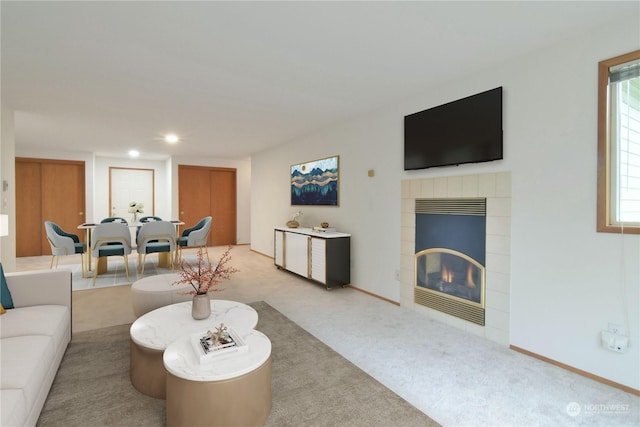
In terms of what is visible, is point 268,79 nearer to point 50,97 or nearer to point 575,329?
point 50,97

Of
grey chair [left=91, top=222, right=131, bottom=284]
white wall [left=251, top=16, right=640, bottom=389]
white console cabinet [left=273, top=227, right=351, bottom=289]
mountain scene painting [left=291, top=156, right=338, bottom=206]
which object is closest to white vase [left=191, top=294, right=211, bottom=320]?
white console cabinet [left=273, top=227, right=351, bottom=289]

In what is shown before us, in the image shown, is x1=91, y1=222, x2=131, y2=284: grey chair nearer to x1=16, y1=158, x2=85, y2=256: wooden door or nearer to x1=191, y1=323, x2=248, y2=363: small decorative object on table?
x1=16, y1=158, x2=85, y2=256: wooden door

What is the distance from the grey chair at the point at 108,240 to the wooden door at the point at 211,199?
11.6ft

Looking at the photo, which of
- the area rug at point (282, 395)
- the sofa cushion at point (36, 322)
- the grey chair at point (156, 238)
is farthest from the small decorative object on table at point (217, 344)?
the grey chair at point (156, 238)

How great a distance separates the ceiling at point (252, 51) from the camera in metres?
2.09

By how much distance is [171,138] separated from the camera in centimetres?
604

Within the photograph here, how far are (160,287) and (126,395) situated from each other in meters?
1.20

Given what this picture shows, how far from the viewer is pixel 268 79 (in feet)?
10.6

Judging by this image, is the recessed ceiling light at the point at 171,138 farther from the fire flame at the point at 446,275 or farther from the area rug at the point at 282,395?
the fire flame at the point at 446,275

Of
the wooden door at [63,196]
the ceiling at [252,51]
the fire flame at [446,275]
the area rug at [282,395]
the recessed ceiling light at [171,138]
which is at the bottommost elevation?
the area rug at [282,395]

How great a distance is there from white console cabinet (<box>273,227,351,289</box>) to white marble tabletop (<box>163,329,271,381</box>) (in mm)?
2636

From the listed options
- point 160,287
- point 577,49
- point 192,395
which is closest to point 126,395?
point 192,395

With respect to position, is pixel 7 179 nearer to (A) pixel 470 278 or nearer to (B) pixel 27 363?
(B) pixel 27 363

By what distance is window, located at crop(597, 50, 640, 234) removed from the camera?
2203mm
